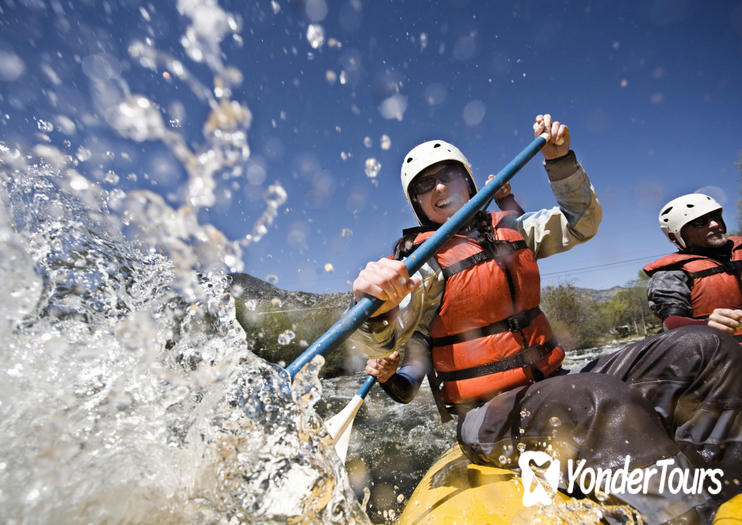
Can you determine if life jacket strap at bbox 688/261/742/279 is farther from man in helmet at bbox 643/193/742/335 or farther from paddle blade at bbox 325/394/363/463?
paddle blade at bbox 325/394/363/463

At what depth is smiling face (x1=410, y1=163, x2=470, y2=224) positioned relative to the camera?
2693 mm

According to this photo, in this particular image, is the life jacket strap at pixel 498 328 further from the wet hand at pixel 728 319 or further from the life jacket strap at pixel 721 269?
the life jacket strap at pixel 721 269

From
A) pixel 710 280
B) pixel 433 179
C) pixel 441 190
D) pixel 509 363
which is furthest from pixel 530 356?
pixel 710 280

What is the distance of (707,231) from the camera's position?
4.13 meters

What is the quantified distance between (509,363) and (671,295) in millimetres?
3274

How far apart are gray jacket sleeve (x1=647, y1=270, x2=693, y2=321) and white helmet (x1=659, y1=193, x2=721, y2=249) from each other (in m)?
0.76

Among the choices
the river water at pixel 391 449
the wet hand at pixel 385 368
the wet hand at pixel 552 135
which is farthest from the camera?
the river water at pixel 391 449

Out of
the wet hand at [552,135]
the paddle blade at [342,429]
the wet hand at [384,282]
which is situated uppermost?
the wet hand at [552,135]

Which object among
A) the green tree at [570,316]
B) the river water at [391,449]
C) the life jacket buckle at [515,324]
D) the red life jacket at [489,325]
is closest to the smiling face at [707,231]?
the river water at [391,449]

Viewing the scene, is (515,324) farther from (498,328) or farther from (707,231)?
(707,231)

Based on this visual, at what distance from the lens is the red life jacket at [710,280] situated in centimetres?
369

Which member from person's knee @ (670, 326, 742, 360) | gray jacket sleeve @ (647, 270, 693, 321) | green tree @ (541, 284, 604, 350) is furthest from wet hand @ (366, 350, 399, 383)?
green tree @ (541, 284, 604, 350)

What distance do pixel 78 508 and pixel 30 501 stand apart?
0.12 meters

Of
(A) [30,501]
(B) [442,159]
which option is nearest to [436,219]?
(B) [442,159]
